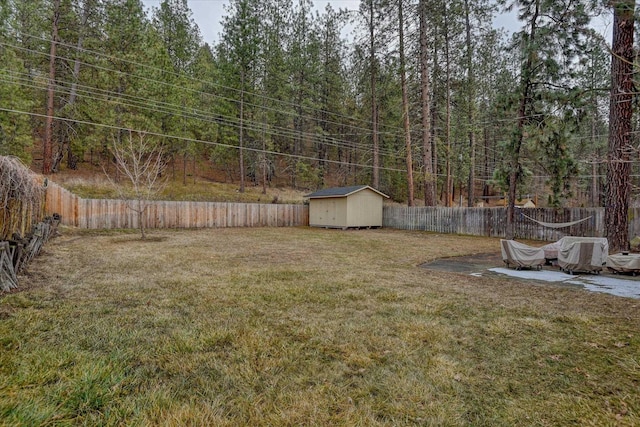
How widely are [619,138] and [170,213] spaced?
16863mm

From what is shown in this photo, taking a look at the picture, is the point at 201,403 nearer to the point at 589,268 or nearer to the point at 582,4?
the point at 589,268

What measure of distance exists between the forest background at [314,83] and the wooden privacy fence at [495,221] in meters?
0.94

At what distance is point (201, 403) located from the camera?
204 cm

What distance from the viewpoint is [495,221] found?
45.0ft

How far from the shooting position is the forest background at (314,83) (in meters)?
9.59

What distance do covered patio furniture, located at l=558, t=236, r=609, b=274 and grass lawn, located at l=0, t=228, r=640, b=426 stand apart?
5.43ft

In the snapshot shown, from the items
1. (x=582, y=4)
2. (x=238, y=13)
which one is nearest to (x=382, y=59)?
(x=238, y=13)

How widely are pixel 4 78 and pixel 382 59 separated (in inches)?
719

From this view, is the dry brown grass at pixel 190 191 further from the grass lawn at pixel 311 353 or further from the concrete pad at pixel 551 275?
the concrete pad at pixel 551 275

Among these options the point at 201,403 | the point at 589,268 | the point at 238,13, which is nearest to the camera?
the point at 201,403

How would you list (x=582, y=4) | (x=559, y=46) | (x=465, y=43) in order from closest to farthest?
(x=582, y=4) → (x=559, y=46) → (x=465, y=43)

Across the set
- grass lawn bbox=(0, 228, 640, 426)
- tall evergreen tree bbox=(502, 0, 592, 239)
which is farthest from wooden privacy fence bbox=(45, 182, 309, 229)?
tall evergreen tree bbox=(502, 0, 592, 239)

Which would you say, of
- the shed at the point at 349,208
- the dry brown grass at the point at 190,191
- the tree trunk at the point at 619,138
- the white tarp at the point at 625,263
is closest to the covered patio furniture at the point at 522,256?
the white tarp at the point at 625,263

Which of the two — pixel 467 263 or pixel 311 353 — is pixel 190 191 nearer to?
pixel 467 263
